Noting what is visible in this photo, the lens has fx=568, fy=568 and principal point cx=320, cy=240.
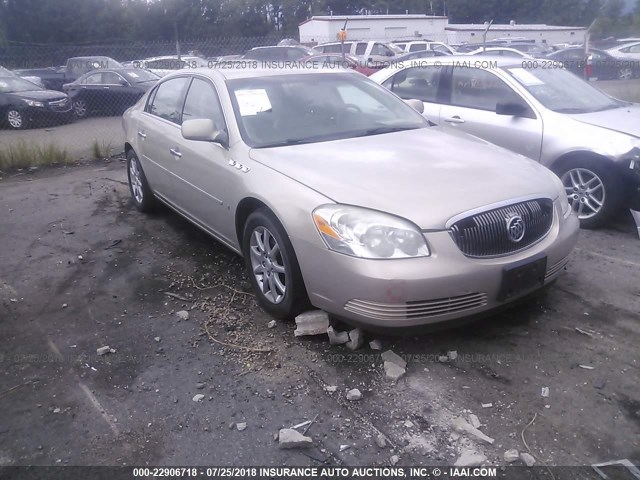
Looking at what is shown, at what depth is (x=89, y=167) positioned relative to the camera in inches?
359

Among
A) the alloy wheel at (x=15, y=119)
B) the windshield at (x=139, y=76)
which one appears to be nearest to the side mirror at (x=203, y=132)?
the alloy wheel at (x=15, y=119)

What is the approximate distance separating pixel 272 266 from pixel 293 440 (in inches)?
51.2

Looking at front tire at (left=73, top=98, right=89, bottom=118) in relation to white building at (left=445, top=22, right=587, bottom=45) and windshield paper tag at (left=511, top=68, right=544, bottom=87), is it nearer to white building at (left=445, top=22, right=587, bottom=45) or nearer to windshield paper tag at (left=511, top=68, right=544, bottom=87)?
windshield paper tag at (left=511, top=68, right=544, bottom=87)

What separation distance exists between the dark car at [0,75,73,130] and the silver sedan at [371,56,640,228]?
1007cm

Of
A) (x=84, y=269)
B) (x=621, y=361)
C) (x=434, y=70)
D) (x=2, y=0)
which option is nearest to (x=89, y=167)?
(x=84, y=269)

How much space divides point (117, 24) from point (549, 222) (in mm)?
37596

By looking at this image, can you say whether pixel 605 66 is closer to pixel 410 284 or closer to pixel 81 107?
pixel 81 107

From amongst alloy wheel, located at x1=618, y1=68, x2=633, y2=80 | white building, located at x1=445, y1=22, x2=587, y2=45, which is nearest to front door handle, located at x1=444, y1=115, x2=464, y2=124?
alloy wheel, located at x1=618, y1=68, x2=633, y2=80

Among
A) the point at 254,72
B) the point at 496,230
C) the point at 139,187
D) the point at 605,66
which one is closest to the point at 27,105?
the point at 139,187

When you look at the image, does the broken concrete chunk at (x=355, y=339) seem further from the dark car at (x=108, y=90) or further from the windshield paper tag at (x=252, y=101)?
the dark car at (x=108, y=90)

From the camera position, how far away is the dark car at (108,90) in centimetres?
1502

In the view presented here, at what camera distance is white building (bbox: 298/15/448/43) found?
32312 mm

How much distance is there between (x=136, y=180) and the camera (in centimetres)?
621

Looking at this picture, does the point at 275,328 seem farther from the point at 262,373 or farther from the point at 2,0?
the point at 2,0
